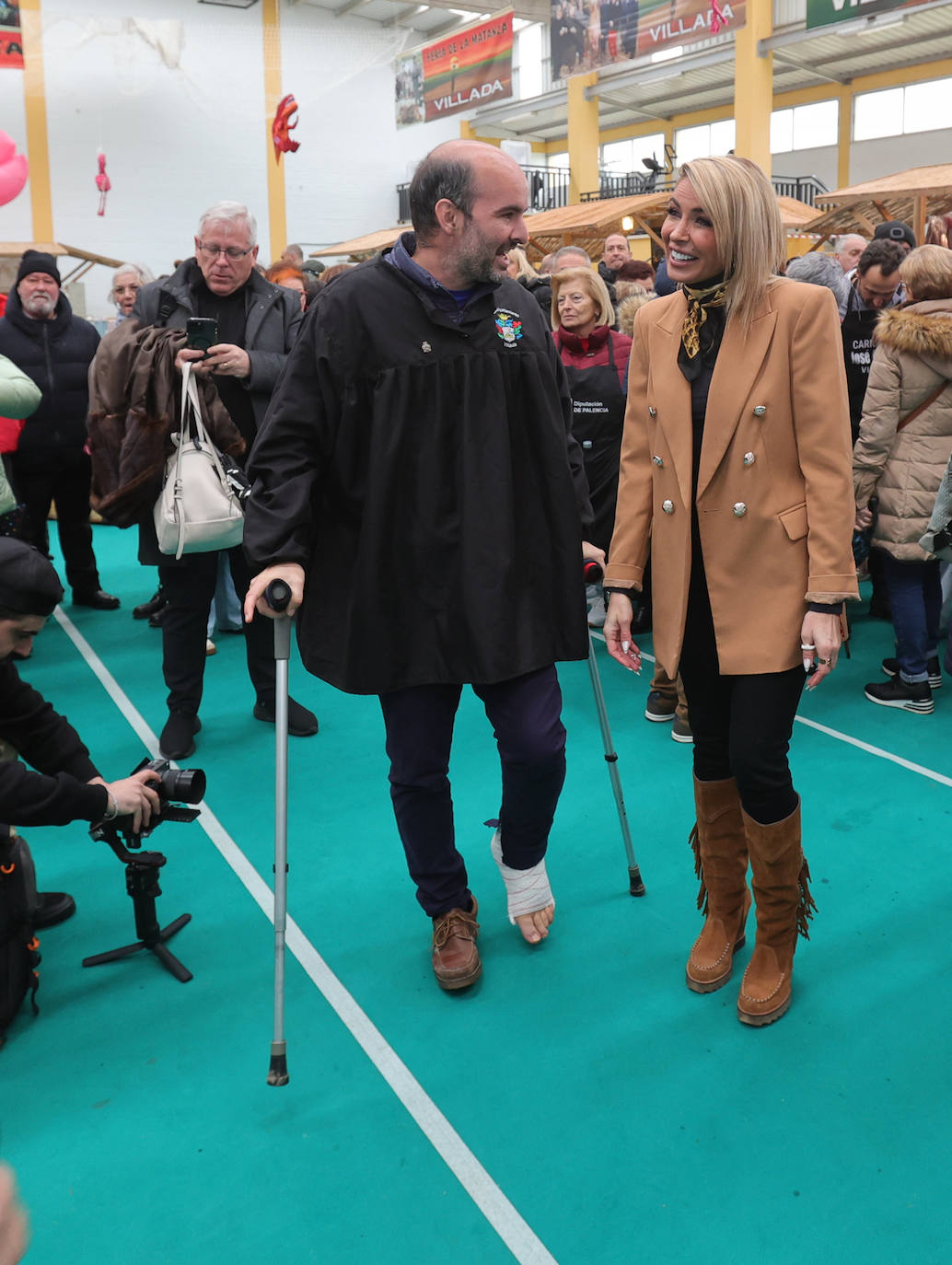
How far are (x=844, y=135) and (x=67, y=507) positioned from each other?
2455 cm

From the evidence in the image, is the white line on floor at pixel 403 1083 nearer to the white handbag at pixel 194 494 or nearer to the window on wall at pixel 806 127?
the white handbag at pixel 194 494

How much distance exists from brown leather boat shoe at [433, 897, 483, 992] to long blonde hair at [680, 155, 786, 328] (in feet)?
5.16

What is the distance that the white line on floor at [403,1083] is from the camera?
1.94 metres

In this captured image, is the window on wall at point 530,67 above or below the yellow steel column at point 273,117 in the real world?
above

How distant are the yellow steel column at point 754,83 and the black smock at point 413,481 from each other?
730 inches

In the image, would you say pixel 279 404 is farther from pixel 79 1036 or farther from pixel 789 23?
pixel 789 23

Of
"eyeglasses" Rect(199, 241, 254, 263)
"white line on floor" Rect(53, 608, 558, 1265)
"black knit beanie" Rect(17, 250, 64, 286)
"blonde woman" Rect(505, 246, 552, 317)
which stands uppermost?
"black knit beanie" Rect(17, 250, 64, 286)

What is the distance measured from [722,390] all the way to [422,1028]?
1584 mm

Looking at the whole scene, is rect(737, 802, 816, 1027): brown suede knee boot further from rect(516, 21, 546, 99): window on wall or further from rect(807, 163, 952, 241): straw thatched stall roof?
rect(516, 21, 546, 99): window on wall

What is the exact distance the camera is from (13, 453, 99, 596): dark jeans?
623cm

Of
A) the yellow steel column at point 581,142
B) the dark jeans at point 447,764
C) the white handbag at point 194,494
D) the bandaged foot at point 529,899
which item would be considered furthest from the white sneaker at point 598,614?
the yellow steel column at point 581,142

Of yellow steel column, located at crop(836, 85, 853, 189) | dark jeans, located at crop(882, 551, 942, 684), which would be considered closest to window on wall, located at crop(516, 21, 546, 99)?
Answer: yellow steel column, located at crop(836, 85, 853, 189)

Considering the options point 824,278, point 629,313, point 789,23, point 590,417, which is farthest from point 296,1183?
point 789,23

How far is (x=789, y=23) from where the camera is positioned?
18531 mm
